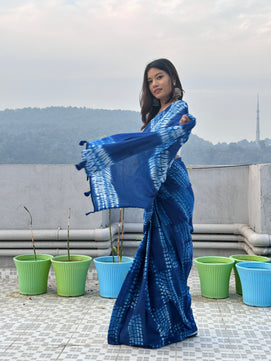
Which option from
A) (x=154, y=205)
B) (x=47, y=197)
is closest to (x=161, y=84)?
(x=154, y=205)

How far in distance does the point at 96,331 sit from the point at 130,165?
1.10 meters

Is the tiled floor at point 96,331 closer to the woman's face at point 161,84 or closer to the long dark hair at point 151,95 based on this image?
the long dark hair at point 151,95

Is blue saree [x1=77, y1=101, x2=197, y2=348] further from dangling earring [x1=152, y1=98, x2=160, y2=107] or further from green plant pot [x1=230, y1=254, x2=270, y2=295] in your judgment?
green plant pot [x1=230, y1=254, x2=270, y2=295]

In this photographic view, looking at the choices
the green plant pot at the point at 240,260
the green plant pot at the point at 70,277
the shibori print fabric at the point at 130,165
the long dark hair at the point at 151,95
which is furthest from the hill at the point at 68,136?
the shibori print fabric at the point at 130,165

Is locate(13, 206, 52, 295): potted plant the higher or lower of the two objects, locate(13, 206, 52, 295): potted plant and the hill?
the lower

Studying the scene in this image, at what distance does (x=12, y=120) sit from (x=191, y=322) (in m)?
8.32

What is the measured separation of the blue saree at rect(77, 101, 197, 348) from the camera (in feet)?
8.70

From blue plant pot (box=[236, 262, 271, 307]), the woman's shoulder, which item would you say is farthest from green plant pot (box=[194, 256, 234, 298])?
the woman's shoulder

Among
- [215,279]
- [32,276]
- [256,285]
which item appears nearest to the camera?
[256,285]

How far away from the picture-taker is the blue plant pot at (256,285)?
3.56 meters

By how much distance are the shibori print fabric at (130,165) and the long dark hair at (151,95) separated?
0.40 meters

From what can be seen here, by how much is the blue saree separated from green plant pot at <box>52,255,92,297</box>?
114 centimetres

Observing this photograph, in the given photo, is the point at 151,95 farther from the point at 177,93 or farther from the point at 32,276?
the point at 32,276

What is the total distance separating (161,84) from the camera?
296 cm
